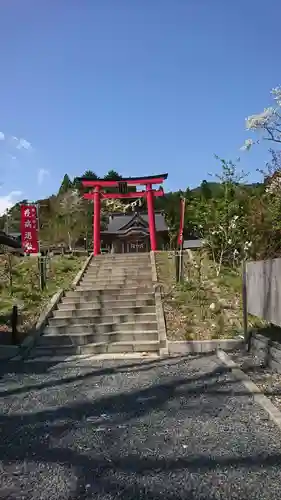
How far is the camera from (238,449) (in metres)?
3.00

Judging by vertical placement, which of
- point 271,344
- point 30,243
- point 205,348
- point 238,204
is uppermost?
point 238,204

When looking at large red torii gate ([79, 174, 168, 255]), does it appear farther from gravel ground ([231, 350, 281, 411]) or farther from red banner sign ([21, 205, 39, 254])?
gravel ground ([231, 350, 281, 411])

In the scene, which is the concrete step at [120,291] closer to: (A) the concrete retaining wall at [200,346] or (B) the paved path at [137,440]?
(A) the concrete retaining wall at [200,346]

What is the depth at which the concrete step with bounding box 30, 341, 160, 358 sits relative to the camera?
7.65 metres

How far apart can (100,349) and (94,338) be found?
0.55m

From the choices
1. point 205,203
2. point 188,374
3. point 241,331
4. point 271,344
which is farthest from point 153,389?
point 205,203

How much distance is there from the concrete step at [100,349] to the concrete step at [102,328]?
76 centimetres

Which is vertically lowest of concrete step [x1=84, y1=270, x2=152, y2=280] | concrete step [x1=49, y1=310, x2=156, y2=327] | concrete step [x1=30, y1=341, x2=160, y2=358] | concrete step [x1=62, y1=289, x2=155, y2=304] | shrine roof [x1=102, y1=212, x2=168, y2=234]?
concrete step [x1=30, y1=341, x2=160, y2=358]

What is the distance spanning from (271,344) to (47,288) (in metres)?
7.47

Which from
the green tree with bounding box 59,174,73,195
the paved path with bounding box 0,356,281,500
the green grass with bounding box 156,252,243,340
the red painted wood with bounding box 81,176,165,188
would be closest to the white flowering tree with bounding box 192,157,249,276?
the green grass with bounding box 156,252,243,340

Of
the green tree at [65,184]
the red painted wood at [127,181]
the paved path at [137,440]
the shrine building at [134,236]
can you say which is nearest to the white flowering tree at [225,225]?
the red painted wood at [127,181]

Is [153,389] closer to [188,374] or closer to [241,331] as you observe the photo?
[188,374]

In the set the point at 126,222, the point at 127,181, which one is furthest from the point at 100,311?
the point at 126,222

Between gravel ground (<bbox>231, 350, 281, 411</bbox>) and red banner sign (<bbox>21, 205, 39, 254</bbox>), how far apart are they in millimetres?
10718
